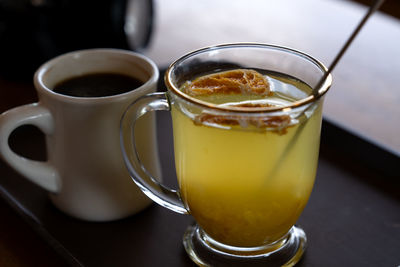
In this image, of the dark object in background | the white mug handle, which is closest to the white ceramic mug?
the white mug handle

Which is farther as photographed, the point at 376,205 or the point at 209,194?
the point at 376,205

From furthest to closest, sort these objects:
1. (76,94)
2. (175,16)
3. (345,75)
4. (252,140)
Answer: (175,16)
(345,75)
(76,94)
(252,140)

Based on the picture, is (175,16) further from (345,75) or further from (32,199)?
(32,199)

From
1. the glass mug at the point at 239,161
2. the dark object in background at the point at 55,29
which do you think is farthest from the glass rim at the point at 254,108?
the dark object in background at the point at 55,29

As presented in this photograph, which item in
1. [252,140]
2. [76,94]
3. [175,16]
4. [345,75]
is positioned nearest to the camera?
[252,140]

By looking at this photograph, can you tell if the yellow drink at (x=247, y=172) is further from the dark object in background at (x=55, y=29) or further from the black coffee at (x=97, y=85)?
the dark object in background at (x=55, y=29)

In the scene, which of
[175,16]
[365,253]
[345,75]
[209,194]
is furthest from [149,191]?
[175,16]

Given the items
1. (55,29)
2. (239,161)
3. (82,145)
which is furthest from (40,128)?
(55,29)

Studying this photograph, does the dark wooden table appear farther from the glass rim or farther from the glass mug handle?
the glass rim
